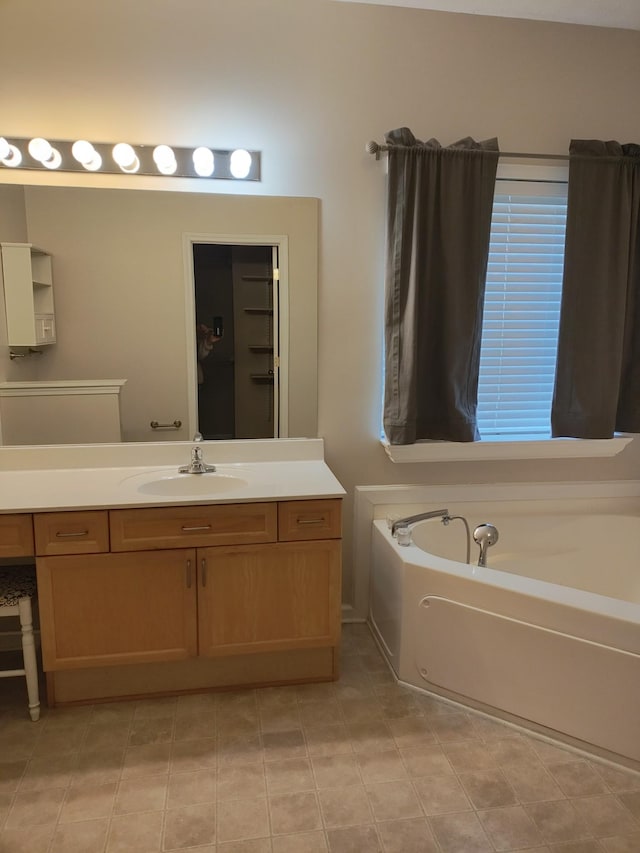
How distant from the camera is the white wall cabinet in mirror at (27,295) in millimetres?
2396

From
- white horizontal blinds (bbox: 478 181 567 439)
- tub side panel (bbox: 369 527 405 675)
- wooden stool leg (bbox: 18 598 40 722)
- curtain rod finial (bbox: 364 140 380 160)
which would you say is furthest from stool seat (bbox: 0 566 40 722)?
curtain rod finial (bbox: 364 140 380 160)

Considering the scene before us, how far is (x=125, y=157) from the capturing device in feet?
7.92

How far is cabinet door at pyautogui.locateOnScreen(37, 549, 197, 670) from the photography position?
212 centimetres

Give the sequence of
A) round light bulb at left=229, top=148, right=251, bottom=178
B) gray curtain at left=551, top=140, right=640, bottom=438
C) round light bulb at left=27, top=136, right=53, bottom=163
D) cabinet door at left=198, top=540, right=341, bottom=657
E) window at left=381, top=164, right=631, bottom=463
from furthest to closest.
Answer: window at left=381, top=164, right=631, bottom=463 → gray curtain at left=551, top=140, right=640, bottom=438 → round light bulb at left=229, top=148, right=251, bottom=178 → round light bulb at left=27, top=136, right=53, bottom=163 → cabinet door at left=198, top=540, right=341, bottom=657

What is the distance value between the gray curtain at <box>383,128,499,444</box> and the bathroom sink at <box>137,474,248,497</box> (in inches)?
27.6

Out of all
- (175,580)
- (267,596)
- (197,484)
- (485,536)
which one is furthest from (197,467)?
(485,536)

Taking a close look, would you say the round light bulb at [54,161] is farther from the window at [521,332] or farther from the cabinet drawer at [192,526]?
the window at [521,332]

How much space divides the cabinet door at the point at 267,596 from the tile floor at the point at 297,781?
0.79ft

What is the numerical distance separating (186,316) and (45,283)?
552 millimetres

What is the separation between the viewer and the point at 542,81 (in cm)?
264

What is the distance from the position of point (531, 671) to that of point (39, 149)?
103 inches

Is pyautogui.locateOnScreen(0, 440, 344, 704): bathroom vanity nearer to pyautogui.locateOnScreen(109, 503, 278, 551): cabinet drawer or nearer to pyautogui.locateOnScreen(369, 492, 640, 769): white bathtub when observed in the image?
pyautogui.locateOnScreen(109, 503, 278, 551): cabinet drawer

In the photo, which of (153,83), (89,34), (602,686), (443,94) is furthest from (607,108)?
(602,686)

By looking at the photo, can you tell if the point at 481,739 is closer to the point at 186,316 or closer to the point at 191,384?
the point at 191,384
